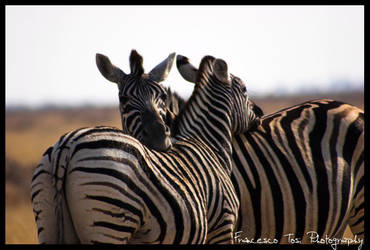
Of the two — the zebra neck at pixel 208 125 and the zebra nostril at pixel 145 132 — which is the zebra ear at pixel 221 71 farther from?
the zebra nostril at pixel 145 132

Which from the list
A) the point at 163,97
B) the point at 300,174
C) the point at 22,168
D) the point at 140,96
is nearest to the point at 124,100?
the point at 140,96

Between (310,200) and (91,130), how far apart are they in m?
2.96

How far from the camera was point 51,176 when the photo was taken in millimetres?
4531

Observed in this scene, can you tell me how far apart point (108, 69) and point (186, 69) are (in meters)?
0.89

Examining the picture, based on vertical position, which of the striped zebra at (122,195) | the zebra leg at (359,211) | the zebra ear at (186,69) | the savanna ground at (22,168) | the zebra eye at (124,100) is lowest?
A: the savanna ground at (22,168)

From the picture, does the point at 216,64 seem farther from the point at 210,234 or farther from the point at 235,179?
the point at 210,234

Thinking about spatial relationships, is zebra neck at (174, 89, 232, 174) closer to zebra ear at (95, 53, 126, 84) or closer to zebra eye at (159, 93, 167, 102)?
zebra eye at (159, 93, 167, 102)

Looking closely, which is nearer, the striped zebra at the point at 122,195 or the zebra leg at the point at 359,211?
the striped zebra at the point at 122,195

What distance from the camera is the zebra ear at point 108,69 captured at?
6852 millimetres

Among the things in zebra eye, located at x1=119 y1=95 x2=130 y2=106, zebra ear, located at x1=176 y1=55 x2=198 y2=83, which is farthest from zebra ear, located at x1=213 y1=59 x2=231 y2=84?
zebra eye, located at x1=119 y1=95 x2=130 y2=106

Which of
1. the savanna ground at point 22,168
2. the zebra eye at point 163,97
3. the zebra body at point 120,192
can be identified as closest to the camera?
the zebra body at point 120,192

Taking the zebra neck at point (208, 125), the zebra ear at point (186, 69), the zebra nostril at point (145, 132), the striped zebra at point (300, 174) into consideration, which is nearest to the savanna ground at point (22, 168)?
the striped zebra at point (300, 174)

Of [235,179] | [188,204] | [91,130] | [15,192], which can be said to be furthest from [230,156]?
[15,192]

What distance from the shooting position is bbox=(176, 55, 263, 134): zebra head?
6445 millimetres
